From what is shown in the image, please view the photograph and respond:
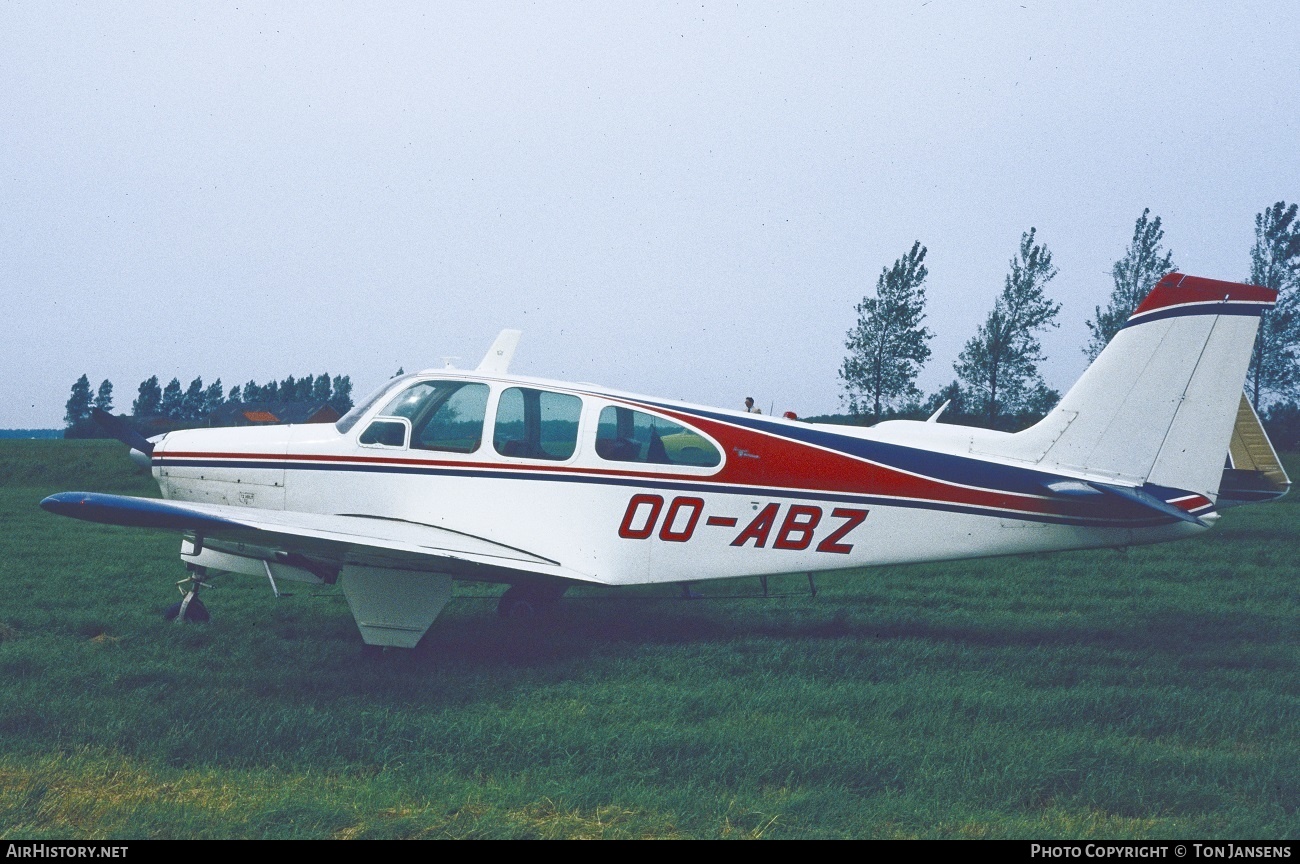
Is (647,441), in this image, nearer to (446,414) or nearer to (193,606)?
(446,414)

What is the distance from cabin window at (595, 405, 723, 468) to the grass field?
4.73ft

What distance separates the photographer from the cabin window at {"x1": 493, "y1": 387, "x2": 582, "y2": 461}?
711 cm

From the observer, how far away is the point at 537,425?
7145mm

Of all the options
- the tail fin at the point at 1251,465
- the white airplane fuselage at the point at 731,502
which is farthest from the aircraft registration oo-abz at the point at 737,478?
the tail fin at the point at 1251,465

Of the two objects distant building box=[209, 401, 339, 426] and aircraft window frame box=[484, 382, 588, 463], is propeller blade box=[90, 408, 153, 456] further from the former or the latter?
aircraft window frame box=[484, 382, 588, 463]

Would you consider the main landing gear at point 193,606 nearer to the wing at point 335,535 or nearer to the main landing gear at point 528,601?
the wing at point 335,535

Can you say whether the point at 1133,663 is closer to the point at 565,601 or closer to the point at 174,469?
the point at 565,601

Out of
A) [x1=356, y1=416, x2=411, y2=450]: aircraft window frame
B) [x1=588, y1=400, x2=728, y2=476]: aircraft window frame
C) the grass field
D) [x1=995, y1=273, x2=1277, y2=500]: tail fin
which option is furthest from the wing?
[x1=995, y1=273, x2=1277, y2=500]: tail fin

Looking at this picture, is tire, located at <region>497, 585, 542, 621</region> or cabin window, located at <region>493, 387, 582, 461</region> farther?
tire, located at <region>497, 585, 542, 621</region>

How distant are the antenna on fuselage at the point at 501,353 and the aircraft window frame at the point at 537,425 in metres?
0.37

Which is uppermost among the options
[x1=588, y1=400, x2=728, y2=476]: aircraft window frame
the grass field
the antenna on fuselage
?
the antenna on fuselage

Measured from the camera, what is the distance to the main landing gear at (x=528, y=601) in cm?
805

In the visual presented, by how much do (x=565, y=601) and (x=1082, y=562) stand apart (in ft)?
22.6
